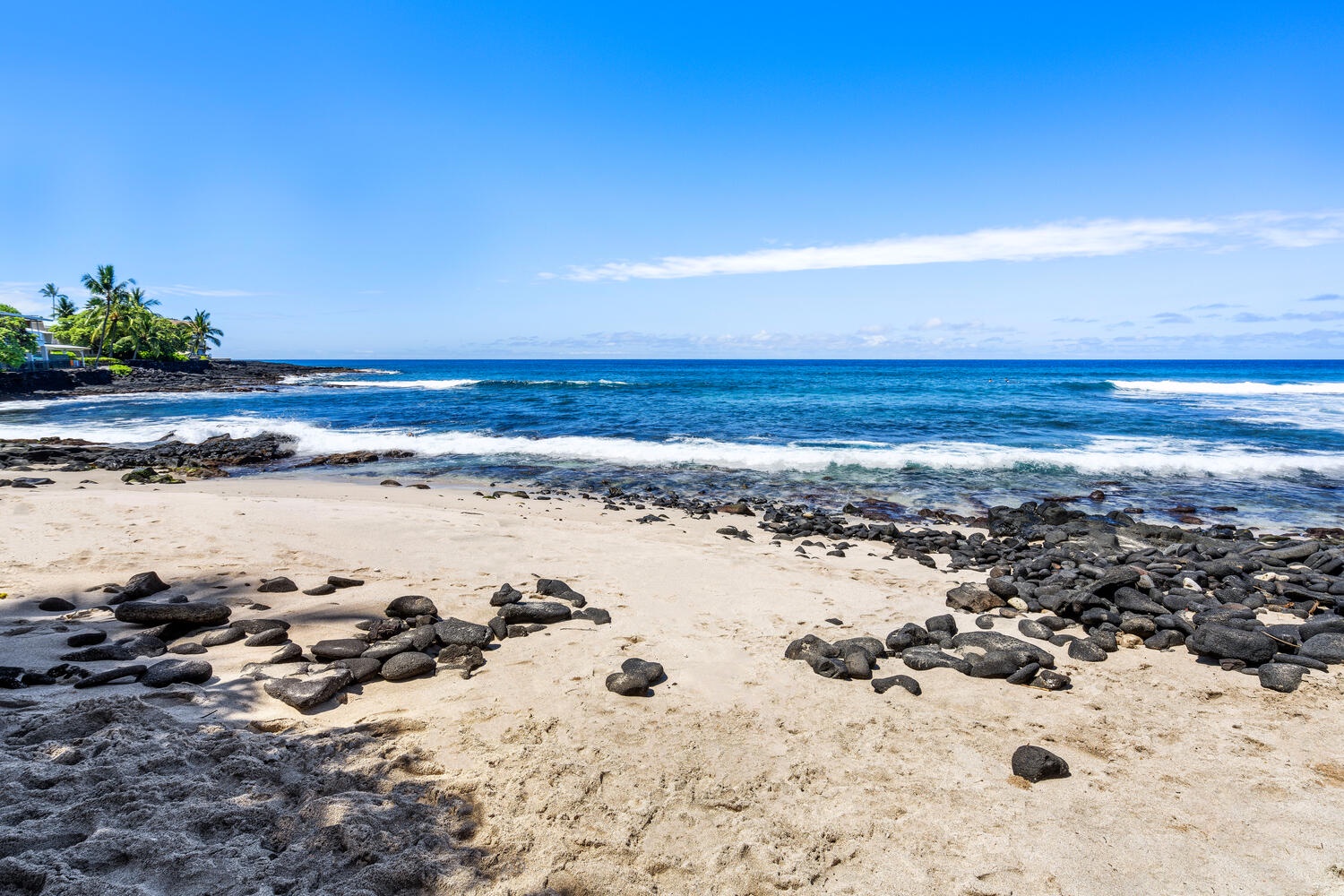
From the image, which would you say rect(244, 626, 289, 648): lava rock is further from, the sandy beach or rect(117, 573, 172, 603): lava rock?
rect(117, 573, 172, 603): lava rock

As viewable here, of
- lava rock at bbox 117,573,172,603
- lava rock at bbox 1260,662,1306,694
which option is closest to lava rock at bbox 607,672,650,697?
lava rock at bbox 117,573,172,603

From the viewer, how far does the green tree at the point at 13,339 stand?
125 feet

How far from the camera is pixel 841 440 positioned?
69.7ft

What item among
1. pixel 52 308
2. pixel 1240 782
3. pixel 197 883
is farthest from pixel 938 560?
pixel 52 308

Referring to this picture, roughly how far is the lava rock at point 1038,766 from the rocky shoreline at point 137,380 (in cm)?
5240

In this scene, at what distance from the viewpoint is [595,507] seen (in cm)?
1195

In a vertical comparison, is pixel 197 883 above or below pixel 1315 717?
above

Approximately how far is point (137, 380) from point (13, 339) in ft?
41.6

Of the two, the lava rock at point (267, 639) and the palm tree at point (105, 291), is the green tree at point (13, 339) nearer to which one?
the palm tree at point (105, 291)

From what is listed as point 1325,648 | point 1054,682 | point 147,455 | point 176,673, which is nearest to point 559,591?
point 176,673

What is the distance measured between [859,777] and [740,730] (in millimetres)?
782

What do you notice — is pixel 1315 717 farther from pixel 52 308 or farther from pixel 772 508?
pixel 52 308

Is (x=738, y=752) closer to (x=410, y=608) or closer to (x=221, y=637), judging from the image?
(x=410, y=608)

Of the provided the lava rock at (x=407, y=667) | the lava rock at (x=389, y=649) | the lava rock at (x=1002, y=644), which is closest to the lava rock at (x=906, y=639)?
the lava rock at (x=1002, y=644)
